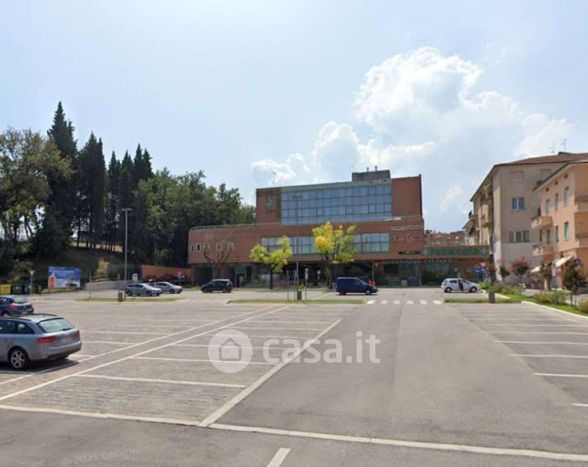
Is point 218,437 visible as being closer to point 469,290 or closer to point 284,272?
point 469,290

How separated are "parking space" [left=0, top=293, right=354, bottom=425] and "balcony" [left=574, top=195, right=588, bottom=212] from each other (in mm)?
31988

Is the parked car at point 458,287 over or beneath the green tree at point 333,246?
beneath

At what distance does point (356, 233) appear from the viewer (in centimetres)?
7462

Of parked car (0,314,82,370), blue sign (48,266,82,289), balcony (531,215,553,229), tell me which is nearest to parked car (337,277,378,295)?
balcony (531,215,553,229)

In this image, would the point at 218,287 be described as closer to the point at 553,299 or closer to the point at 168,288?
the point at 168,288

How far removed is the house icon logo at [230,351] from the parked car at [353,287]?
29760 millimetres

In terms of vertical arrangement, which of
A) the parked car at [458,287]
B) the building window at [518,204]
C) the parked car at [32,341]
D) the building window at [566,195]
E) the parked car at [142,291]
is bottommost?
the parked car at [142,291]

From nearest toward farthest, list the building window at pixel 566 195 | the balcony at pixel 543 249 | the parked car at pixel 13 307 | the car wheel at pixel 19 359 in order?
1. the car wheel at pixel 19 359
2. the parked car at pixel 13 307
3. the building window at pixel 566 195
4. the balcony at pixel 543 249

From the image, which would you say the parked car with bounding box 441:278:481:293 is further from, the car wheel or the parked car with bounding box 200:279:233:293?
the car wheel

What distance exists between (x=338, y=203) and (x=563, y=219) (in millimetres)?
47103

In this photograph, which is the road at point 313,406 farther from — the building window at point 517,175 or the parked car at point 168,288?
the building window at point 517,175

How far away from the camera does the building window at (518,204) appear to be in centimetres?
6064

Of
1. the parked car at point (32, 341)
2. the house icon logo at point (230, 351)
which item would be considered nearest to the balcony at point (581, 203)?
the house icon logo at point (230, 351)

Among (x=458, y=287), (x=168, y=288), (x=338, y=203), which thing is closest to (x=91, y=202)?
(x=168, y=288)
